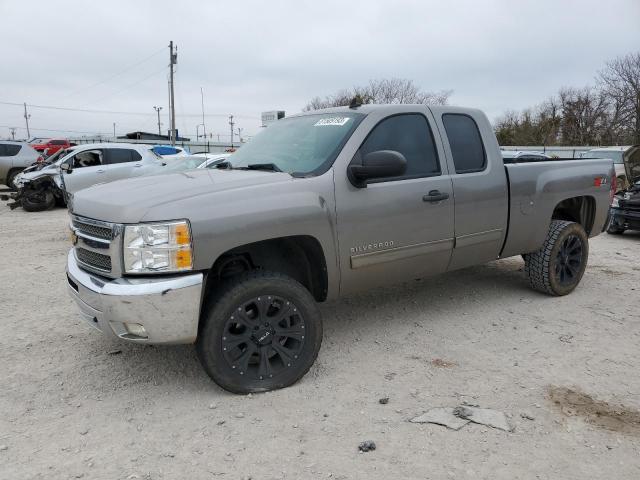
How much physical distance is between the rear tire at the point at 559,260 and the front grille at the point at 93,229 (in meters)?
4.10

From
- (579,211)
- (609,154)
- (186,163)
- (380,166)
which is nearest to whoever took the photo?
(380,166)

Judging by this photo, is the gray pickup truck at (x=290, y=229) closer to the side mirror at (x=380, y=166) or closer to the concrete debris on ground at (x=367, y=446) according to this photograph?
the side mirror at (x=380, y=166)

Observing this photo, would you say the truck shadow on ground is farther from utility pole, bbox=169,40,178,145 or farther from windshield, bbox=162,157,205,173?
utility pole, bbox=169,40,178,145

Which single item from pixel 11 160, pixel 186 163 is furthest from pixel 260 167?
pixel 11 160

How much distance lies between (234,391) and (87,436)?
87 cm

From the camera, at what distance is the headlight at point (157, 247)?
2.87 meters

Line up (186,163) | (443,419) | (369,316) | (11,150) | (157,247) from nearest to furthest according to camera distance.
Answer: (157,247) < (443,419) < (369,316) < (186,163) < (11,150)

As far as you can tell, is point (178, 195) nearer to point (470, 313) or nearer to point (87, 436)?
point (87, 436)

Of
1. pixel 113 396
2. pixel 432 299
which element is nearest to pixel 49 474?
pixel 113 396

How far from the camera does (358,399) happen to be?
3221 millimetres

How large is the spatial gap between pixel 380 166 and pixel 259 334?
138 cm

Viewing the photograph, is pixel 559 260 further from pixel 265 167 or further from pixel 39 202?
pixel 39 202

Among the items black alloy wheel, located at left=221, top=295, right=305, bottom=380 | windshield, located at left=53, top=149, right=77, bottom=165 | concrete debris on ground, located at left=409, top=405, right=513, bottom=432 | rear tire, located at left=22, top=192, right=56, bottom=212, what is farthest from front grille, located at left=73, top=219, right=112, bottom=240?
rear tire, located at left=22, top=192, right=56, bottom=212

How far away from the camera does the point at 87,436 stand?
2.82 meters
